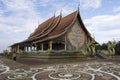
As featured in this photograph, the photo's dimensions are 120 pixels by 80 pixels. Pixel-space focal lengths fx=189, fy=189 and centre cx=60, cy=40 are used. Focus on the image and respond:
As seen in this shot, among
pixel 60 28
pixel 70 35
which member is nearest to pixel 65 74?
pixel 70 35

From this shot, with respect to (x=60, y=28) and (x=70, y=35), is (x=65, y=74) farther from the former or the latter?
(x=60, y=28)

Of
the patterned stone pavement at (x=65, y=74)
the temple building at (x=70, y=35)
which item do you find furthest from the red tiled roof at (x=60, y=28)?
the patterned stone pavement at (x=65, y=74)

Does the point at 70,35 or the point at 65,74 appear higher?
the point at 70,35

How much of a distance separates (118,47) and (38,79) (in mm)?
36008

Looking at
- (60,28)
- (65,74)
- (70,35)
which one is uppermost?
(60,28)

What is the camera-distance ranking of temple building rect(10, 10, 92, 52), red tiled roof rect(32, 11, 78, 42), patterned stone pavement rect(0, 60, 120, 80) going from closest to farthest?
1. patterned stone pavement rect(0, 60, 120, 80)
2. temple building rect(10, 10, 92, 52)
3. red tiled roof rect(32, 11, 78, 42)

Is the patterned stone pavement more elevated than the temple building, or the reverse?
the temple building

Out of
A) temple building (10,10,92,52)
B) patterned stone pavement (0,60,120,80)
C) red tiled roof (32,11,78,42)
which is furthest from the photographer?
red tiled roof (32,11,78,42)

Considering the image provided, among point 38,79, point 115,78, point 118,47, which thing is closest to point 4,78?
point 38,79

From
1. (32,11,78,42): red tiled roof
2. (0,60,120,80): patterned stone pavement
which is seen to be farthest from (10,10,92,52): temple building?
(0,60,120,80): patterned stone pavement

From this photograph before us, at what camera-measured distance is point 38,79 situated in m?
9.39

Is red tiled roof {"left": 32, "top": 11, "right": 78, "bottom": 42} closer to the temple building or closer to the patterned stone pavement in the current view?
the temple building

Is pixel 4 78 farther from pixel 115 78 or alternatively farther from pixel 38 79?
pixel 115 78

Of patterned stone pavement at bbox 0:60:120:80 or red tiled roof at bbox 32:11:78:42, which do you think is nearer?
patterned stone pavement at bbox 0:60:120:80
